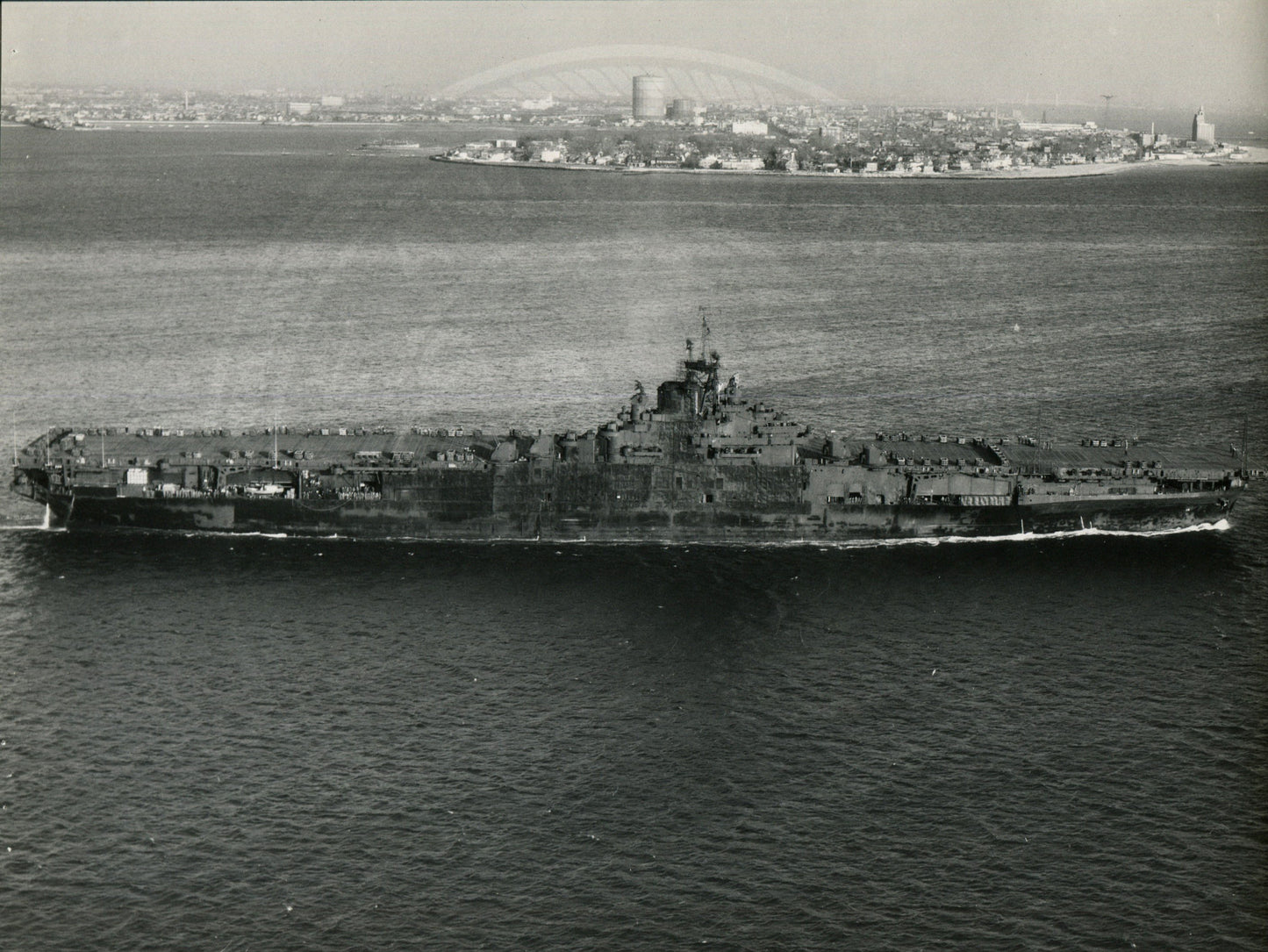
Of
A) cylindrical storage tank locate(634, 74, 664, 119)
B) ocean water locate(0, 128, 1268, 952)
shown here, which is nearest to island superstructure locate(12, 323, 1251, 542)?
ocean water locate(0, 128, 1268, 952)

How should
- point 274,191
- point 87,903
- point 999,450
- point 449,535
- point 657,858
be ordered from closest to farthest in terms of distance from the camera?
point 87,903
point 657,858
point 449,535
point 999,450
point 274,191

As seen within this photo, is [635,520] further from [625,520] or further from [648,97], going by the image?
[648,97]

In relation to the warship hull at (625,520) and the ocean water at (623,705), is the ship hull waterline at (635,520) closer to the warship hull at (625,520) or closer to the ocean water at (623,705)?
the warship hull at (625,520)

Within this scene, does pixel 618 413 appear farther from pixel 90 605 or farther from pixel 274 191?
pixel 274 191

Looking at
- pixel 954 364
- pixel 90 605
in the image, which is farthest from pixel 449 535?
pixel 954 364

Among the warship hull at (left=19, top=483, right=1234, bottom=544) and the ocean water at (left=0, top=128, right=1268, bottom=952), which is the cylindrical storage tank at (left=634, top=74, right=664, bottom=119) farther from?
the warship hull at (left=19, top=483, right=1234, bottom=544)

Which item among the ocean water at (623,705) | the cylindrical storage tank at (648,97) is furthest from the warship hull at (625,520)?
the cylindrical storage tank at (648,97)
